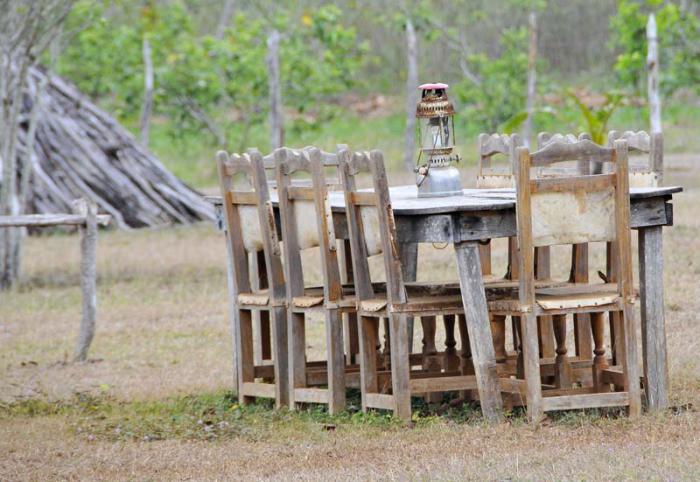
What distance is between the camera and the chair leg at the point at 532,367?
6320 millimetres

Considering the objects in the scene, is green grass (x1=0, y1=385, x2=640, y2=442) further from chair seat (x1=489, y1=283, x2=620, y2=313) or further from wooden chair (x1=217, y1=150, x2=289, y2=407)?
chair seat (x1=489, y1=283, x2=620, y2=313)

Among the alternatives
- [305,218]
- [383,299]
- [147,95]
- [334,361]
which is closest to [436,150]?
[305,218]

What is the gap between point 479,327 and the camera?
21.1 feet

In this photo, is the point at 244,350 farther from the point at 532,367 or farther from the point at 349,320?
the point at 532,367

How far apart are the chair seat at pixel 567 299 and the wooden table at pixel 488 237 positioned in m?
0.12

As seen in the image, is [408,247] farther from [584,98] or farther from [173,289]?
[584,98]

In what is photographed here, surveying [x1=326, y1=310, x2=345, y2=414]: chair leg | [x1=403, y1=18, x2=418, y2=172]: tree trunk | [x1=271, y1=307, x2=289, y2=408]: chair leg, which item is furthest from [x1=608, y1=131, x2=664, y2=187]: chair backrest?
[x1=403, y1=18, x2=418, y2=172]: tree trunk

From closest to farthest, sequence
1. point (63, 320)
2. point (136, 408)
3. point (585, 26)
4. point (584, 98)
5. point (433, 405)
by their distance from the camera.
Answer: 1. point (433, 405)
2. point (136, 408)
3. point (63, 320)
4. point (584, 98)
5. point (585, 26)

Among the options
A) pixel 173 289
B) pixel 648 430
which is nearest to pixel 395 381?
pixel 648 430

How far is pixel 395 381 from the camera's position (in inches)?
261

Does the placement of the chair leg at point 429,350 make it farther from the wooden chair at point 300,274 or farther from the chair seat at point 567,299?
the chair seat at point 567,299

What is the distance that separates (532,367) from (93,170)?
1352 centimetres

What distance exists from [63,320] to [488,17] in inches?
1001

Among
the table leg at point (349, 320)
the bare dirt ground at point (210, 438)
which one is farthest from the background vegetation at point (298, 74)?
the table leg at point (349, 320)
